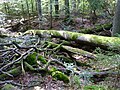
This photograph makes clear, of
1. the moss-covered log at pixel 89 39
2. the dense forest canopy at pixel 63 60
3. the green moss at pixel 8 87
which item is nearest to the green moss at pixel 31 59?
the dense forest canopy at pixel 63 60

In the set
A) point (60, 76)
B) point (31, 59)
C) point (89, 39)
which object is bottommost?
point (60, 76)

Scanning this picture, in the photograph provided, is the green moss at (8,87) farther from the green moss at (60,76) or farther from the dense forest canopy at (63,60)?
the green moss at (60,76)

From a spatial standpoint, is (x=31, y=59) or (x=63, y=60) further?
(x=63, y=60)

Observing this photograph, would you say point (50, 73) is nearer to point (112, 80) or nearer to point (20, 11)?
point (112, 80)

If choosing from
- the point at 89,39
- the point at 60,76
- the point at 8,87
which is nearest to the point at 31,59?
the point at 60,76

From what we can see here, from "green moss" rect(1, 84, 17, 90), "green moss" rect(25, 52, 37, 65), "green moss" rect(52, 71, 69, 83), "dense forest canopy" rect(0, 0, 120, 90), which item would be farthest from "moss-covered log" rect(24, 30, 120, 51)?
"green moss" rect(1, 84, 17, 90)

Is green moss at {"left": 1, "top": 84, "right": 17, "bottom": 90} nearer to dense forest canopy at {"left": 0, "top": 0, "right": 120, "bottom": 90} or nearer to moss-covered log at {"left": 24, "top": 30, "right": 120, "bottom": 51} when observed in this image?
dense forest canopy at {"left": 0, "top": 0, "right": 120, "bottom": 90}

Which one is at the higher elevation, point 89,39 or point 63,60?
point 89,39

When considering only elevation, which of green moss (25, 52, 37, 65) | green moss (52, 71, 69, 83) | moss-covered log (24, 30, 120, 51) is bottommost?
green moss (52, 71, 69, 83)

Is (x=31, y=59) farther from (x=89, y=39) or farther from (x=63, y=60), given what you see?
(x=89, y=39)

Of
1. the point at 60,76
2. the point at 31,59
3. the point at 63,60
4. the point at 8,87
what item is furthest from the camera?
the point at 63,60

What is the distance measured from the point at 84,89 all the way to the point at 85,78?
0.65m

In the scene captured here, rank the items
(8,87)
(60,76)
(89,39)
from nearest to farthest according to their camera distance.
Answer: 1. (8,87)
2. (60,76)
3. (89,39)

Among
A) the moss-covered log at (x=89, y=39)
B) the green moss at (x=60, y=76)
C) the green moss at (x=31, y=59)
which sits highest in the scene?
the moss-covered log at (x=89, y=39)
